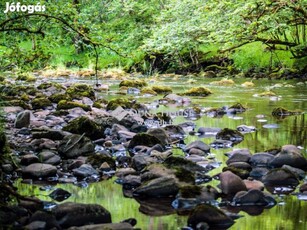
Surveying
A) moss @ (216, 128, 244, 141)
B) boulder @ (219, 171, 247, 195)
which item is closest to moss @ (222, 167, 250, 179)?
boulder @ (219, 171, 247, 195)

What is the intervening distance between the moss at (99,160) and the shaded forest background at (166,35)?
1349 millimetres

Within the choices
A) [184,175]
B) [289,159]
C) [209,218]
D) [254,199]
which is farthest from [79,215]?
[289,159]

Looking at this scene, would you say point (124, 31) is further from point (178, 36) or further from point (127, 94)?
point (127, 94)

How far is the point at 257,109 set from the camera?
11.8 m

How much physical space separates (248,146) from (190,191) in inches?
111

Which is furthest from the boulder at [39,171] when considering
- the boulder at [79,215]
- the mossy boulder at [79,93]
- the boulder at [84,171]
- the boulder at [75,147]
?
the mossy boulder at [79,93]

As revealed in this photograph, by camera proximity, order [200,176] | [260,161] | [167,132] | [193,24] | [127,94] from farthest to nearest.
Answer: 1. [193,24]
2. [127,94]
3. [167,132]
4. [260,161]
5. [200,176]

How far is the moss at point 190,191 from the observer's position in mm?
4656

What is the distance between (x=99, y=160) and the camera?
5.98 metres

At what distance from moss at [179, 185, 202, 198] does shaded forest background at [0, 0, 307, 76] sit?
7.91ft

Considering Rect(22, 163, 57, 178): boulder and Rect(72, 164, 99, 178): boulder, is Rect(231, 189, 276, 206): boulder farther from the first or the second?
Rect(22, 163, 57, 178): boulder

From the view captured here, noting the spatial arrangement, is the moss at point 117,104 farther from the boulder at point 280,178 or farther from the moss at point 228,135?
the boulder at point 280,178

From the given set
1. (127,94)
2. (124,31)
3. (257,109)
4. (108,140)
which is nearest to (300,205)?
(108,140)

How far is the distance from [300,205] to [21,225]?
238cm
